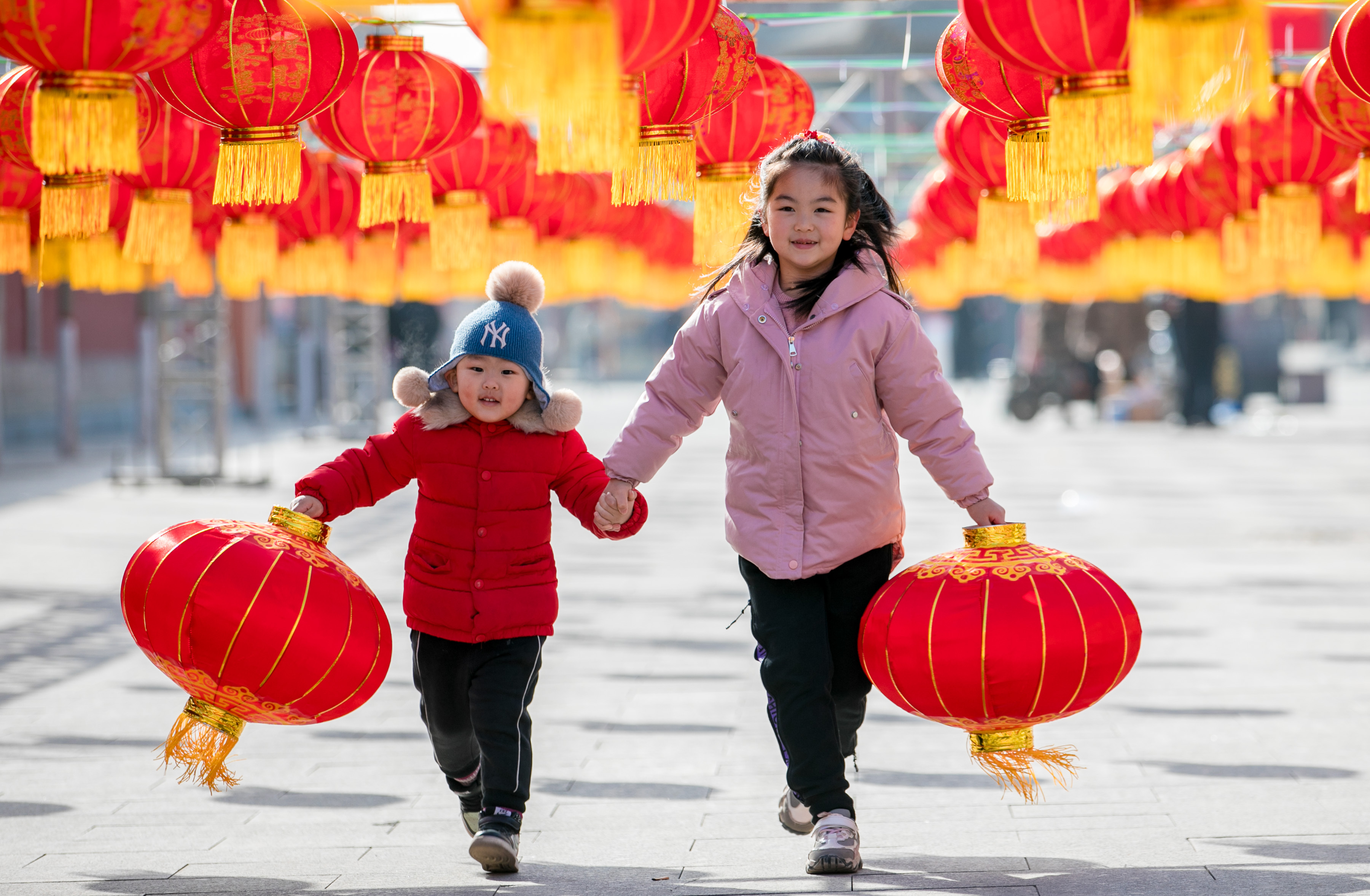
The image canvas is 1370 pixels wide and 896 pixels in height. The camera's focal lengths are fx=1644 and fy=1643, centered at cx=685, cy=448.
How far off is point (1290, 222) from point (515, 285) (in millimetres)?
3713

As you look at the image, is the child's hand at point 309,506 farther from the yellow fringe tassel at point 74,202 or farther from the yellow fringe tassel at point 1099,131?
the yellow fringe tassel at point 1099,131

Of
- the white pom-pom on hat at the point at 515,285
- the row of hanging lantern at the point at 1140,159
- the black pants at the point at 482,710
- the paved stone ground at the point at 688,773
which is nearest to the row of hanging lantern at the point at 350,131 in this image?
the white pom-pom on hat at the point at 515,285

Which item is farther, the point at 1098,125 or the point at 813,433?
the point at 813,433

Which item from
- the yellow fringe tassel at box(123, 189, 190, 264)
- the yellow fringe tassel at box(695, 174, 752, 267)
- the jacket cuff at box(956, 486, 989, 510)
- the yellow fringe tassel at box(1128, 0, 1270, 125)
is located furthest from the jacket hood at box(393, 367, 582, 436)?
the yellow fringe tassel at box(123, 189, 190, 264)

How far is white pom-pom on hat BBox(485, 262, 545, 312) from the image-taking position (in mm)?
4195

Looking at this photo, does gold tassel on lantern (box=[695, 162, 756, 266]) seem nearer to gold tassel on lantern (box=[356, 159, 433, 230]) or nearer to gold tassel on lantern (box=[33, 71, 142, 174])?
gold tassel on lantern (box=[356, 159, 433, 230])

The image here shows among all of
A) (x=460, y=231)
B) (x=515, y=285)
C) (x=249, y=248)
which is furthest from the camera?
(x=249, y=248)

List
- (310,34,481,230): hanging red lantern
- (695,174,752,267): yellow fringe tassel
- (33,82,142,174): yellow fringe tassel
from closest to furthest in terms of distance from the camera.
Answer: (33,82,142,174): yellow fringe tassel < (695,174,752,267): yellow fringe tassel < (310,34,481,230): hanging red lantern

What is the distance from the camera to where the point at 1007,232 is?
6008mm

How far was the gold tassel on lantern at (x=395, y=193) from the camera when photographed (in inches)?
204

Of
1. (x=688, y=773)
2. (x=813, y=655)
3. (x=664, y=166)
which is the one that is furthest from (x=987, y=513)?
(x=688, y=773)

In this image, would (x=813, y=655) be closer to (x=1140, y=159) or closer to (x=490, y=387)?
(x=490, y=387)

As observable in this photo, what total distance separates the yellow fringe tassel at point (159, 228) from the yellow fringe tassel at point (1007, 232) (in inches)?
113

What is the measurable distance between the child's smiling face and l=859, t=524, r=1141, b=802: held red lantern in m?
1.04
